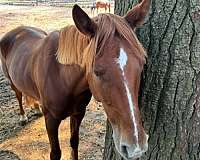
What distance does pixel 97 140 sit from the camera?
4.43 metres

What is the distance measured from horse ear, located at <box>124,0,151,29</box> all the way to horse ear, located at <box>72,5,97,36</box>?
245 millimetres

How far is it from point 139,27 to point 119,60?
18.8 inches

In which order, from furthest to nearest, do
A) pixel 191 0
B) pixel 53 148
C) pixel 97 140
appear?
pixel 97 140, pixel 53 148, pixel 191 0

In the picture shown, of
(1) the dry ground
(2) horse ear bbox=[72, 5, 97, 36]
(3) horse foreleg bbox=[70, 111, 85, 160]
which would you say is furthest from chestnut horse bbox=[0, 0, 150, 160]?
(1) the dry ground

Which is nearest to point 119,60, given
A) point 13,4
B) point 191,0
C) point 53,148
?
point 191,0

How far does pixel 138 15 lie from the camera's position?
2186 mm

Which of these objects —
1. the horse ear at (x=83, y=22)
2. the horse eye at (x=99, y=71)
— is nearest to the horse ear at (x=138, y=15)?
the horse ear at (x=83, y=22)

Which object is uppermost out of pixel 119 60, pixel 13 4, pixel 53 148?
pixel 119 60

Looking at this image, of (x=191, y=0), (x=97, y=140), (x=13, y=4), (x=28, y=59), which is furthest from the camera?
(x=13, y=4)

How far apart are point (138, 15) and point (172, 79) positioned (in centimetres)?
47

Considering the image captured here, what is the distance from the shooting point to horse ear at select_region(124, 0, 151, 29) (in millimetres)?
2178

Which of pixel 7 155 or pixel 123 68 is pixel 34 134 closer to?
pixel 7 155

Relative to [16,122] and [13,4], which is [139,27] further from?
[13,4]

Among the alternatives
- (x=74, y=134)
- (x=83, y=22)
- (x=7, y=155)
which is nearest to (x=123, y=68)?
(x=83, y=22)
